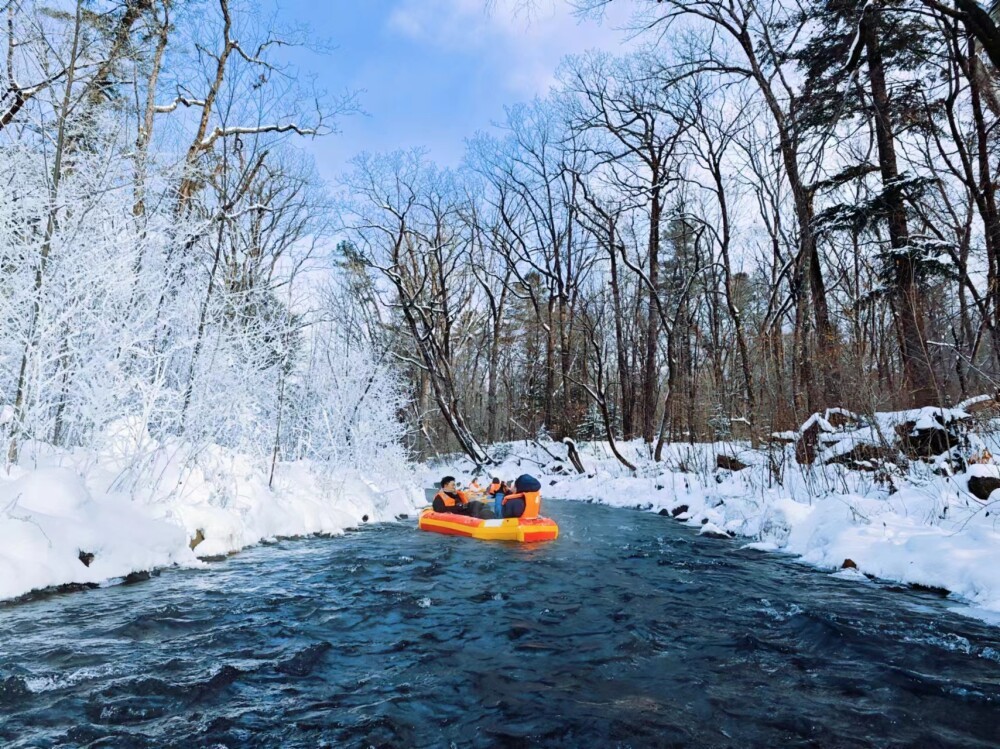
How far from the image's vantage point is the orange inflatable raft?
903cm

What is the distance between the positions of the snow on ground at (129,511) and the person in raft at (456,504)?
1.98 metres

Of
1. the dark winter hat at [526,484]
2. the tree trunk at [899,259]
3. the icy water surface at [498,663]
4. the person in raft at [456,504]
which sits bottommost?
the icy water surface at [498,663]

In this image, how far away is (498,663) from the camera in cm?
396

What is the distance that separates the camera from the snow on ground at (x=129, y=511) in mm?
5297

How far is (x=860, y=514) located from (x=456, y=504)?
6.52m

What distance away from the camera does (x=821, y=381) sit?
1060 centimetres

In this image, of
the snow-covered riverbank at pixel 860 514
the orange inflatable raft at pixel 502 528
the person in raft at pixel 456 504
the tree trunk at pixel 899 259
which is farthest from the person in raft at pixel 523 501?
the tree trunk at pixel 899 259

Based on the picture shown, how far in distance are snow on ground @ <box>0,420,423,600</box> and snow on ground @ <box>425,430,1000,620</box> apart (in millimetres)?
7187

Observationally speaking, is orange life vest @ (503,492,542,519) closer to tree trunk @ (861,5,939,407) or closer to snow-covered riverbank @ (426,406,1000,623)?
snow-covered riverbank @ (426,406,1000,623)

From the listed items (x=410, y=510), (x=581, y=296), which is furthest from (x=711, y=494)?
(x=581, y=296)

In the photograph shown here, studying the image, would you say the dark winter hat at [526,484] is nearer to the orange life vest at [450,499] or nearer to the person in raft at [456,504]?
the person in raft at [456,504]

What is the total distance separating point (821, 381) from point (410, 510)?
33.3 feet

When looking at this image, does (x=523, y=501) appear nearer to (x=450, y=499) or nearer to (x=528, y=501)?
(x=528, y=501)

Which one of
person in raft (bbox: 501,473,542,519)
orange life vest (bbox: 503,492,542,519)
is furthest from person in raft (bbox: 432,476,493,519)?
orange life vest (bbox: 503,492,542,519)
